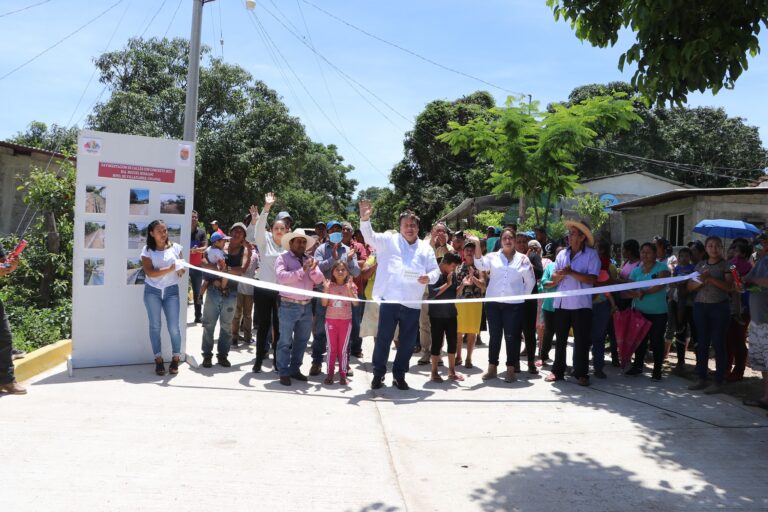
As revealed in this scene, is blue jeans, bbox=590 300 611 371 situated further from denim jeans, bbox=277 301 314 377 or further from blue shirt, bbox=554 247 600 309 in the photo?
denim jeans, bbox=277 301 314 377

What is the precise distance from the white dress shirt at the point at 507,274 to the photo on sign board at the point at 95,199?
173 inches

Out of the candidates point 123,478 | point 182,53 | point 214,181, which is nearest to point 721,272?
point 123,478

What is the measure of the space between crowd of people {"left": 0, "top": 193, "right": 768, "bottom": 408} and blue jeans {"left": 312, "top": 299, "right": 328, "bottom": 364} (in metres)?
0.02

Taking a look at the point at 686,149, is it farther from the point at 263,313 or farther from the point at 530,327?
the point at 263,313

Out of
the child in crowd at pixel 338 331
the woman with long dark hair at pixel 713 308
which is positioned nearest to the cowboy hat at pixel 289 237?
the child in crowd at pixel 338 331

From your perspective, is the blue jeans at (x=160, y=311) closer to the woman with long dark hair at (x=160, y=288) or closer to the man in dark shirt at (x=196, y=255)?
the woman with long dark hair at (x=160, y=288)

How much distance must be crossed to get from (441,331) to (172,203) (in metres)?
3.57

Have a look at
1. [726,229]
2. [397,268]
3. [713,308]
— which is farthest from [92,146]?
[726,229]

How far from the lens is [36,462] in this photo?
13.5 ft

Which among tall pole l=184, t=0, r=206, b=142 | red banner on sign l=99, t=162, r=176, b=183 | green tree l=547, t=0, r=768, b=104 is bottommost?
red banner on sign l=99, t=162, r=176, b=183

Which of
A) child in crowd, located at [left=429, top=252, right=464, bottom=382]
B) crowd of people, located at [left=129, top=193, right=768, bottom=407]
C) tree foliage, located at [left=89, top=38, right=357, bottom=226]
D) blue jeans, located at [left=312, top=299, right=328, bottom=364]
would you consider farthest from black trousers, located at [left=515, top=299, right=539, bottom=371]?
tree foliage, located at [left=89, top=38, right=357, bottom=226]

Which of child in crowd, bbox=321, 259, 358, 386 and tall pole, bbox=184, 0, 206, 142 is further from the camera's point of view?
tall pole, bbox=184, 0, 206, 142

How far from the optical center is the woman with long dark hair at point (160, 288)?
6719mm

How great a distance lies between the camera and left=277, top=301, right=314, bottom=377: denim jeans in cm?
664
